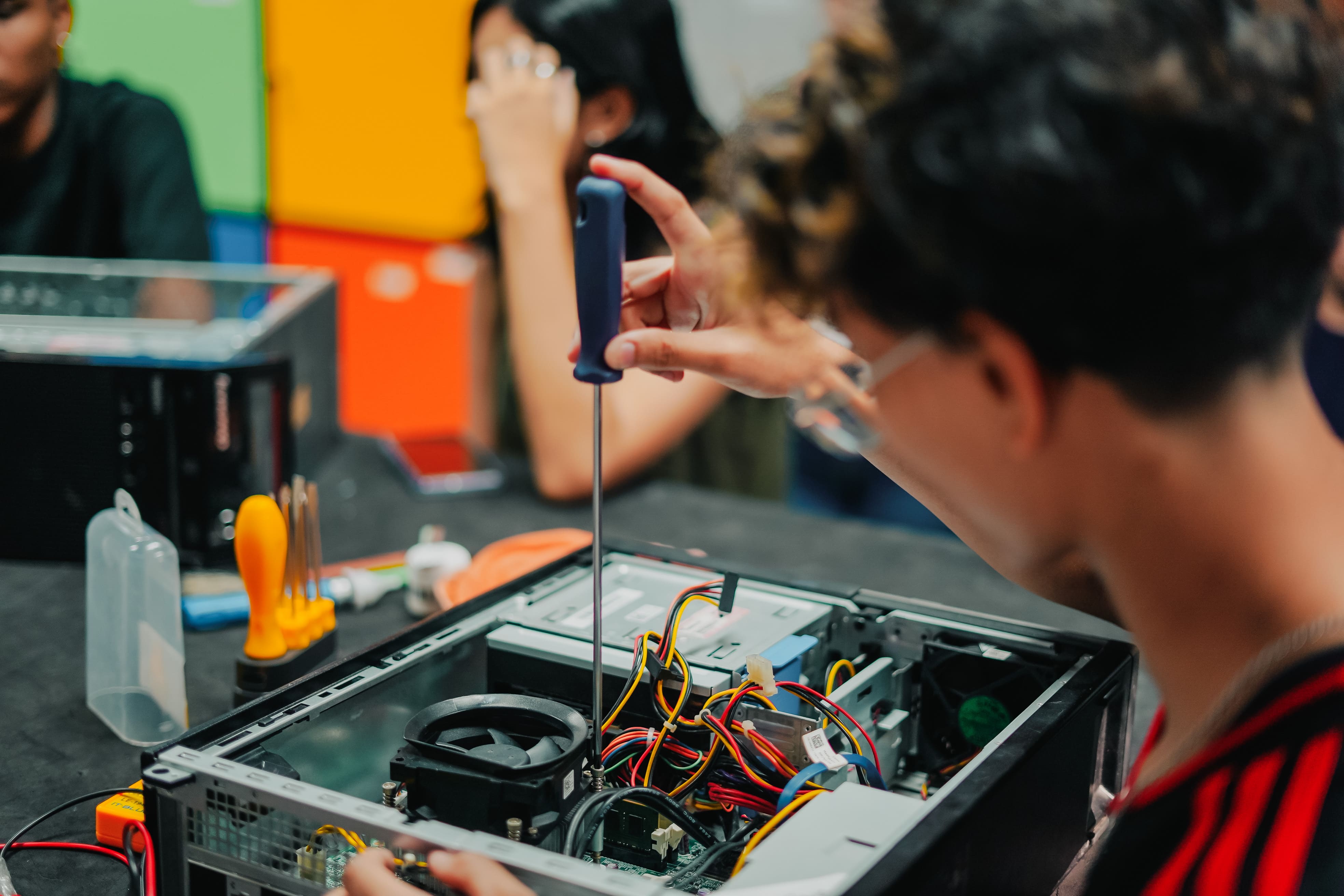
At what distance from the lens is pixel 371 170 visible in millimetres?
3137

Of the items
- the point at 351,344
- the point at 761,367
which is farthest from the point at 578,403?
the point at 351,344

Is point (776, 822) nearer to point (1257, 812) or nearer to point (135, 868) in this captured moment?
point (1257, 812)

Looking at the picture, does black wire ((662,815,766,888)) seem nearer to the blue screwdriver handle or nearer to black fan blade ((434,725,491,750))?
black fan blade ((434,725,491,750))

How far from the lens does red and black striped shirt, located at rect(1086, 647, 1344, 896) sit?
0.48m

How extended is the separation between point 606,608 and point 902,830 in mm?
368

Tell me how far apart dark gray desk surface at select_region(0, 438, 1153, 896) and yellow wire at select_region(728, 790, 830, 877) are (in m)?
0.38

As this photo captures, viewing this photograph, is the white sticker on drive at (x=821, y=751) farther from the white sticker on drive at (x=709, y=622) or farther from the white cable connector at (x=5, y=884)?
the white cable connector at (x=5, y=884)

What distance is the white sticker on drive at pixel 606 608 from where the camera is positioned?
859 mm

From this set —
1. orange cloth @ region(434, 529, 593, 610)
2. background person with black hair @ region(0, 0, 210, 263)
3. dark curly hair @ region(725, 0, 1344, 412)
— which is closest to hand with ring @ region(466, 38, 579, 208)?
background person with black hair @ region(0, 0, 210, 263)

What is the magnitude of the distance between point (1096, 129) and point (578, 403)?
4.77 ft

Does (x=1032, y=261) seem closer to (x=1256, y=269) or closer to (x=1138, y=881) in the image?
(x=1256, y=269)

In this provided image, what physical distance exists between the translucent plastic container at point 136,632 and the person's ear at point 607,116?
1.29m

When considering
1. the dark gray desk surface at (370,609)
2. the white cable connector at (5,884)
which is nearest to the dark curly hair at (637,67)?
the dark gray desk surface at (370,609)

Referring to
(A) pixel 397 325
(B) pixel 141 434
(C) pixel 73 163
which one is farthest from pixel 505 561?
(A) pixel 397 325
